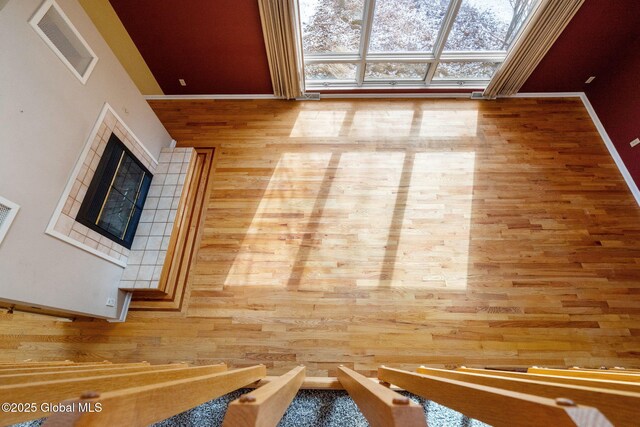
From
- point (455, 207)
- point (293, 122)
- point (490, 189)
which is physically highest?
point (293, 122)

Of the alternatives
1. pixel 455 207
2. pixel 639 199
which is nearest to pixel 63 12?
pixel 455 207

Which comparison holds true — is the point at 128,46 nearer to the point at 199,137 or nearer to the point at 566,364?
the point at 199,137

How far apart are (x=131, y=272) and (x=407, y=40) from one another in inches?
147

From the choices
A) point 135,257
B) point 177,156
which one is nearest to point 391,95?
point 177,156

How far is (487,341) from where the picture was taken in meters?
2.33

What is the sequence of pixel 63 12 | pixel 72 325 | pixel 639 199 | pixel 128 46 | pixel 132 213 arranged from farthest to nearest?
pixel 128 46, pixel 639 199, pixel 132 213, pixel 72 325, pixel 63 12

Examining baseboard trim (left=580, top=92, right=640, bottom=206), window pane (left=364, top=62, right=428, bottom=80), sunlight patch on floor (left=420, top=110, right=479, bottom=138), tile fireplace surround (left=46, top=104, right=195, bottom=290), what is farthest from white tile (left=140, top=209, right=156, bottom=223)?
baseboard trim (left=580, top=92, right=640, bottom=206)

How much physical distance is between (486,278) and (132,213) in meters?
3.27

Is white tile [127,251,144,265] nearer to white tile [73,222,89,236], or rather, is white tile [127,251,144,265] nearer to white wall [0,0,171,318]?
white wall [0,0,171,318]

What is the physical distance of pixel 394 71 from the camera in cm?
365

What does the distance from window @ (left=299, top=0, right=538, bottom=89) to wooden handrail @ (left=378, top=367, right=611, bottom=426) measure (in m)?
3.45

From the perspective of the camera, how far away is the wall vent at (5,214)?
159 centimetres

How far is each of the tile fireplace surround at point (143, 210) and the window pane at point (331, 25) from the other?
190cm

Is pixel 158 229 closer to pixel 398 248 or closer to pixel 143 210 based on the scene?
pixel 143 210
